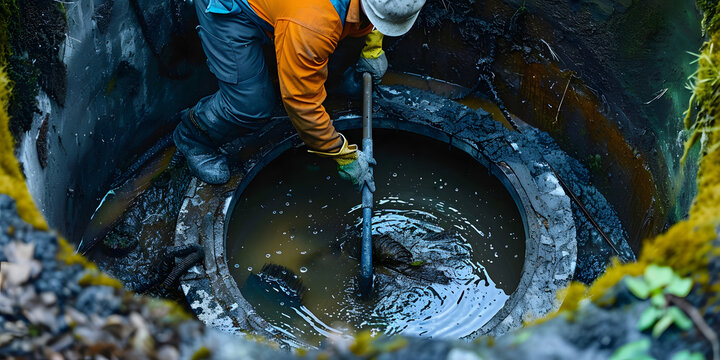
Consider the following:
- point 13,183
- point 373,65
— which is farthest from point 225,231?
point 13,183

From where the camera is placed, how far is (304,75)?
295 centimetres

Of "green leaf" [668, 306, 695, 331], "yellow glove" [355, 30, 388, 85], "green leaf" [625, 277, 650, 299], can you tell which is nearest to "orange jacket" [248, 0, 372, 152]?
"yellow glove" [355, 30, 388, 85]

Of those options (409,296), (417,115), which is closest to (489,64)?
(417,115)

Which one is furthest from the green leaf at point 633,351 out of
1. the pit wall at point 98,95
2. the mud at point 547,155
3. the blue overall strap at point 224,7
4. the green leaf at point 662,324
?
the blue overall strap at point 224,7

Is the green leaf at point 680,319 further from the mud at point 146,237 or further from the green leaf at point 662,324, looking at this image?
the mud at point 146,237

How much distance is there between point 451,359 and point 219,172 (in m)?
2.63

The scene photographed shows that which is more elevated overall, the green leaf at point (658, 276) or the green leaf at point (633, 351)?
the green leaf at point (658, 276)

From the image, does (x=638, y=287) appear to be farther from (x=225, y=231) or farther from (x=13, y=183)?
(x=225, y=231)

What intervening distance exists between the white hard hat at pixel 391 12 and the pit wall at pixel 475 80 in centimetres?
138

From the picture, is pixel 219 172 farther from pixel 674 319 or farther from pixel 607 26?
pixel 674 319

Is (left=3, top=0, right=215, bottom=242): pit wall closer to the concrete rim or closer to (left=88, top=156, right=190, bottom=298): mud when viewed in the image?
(left=88, top=156, right=190, bottom=298): mud

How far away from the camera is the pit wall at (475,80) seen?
10.4 ft

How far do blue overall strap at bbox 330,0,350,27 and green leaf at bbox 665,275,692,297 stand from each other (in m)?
2.03

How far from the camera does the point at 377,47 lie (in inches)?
149
